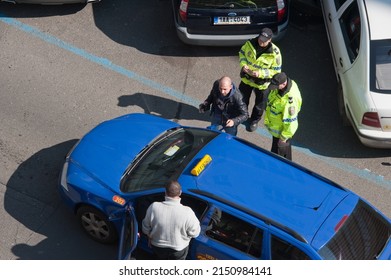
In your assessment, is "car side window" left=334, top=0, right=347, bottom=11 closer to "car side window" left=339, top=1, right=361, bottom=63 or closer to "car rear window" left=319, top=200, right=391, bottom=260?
"car side window" left=339, top=1, right=361, bottom=63

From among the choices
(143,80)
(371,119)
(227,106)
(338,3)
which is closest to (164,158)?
(227,106)

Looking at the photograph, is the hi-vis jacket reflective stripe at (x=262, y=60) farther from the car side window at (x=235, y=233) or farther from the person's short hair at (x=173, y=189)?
the person's short hair at (x=173, y=189)

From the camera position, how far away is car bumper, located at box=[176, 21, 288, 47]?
35.6 feet

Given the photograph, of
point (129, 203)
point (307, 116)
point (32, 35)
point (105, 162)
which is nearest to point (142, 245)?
point (129, 203)

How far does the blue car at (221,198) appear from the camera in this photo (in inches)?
286

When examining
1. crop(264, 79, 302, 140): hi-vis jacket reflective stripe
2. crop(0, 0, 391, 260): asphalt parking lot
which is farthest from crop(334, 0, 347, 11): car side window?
crop(264, 79, 302, 140): hi-vis jacket reflective stripe

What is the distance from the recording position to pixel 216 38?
10859 millimetres

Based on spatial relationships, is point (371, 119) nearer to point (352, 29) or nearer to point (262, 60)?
point (352, 29)

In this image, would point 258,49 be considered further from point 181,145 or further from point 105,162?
point 105,162

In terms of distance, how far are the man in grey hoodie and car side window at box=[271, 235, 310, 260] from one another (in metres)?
0.82

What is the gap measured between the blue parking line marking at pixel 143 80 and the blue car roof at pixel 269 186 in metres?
1.95

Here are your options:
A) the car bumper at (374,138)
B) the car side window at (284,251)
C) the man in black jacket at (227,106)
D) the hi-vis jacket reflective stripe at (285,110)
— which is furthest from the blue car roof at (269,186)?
the car bumper at (374,138)

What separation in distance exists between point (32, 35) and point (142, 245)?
4881mm

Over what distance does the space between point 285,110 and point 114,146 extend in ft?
7.22
